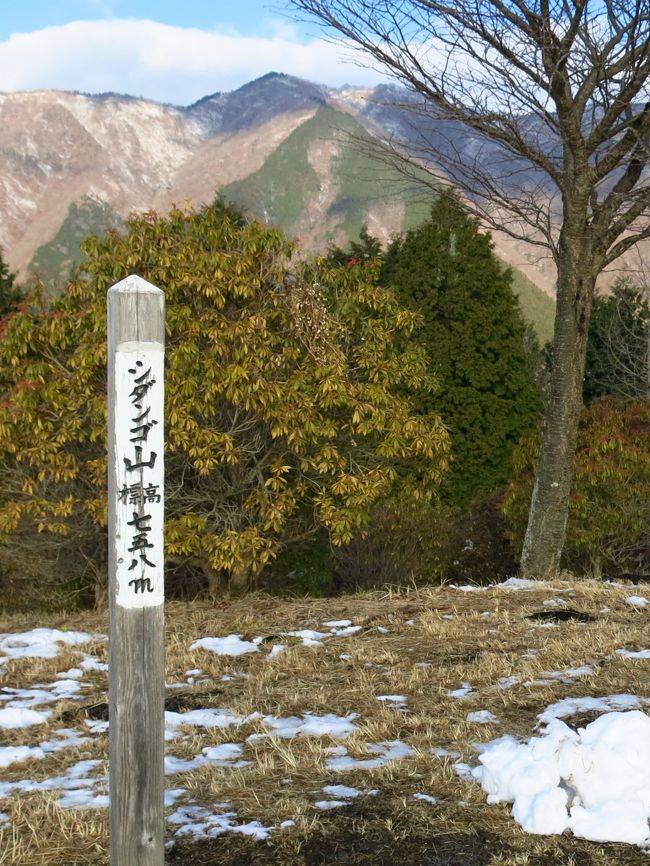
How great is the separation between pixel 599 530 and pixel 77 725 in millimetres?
8962

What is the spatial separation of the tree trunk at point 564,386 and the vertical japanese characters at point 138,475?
7.06m

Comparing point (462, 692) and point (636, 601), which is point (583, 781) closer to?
point (462, 692)

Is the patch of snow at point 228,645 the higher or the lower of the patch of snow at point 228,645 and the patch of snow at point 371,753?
the lower

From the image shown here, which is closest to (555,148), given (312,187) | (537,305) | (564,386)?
(564,386)

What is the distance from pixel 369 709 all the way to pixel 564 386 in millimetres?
5330

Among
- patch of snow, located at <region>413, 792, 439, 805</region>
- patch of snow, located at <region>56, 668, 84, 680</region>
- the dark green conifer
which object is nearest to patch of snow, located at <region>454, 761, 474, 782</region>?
patch of snow, located at <region>413, 792, 439, 805</region>

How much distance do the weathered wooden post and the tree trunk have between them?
7.06 meters

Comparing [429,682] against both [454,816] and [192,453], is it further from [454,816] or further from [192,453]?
[192,453]

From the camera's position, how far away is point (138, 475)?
328 cm

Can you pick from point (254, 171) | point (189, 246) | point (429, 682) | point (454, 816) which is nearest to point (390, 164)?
point (189, 246)

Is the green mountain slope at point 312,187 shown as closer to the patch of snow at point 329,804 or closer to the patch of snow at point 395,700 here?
the patch of snow at point 395,700

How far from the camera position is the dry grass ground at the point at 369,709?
3.67 meters

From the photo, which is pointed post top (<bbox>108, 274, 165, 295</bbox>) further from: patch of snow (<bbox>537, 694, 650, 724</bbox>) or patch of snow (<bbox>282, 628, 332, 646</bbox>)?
patch of snow (<bbox>282, 628, 332, 646</bbox>)

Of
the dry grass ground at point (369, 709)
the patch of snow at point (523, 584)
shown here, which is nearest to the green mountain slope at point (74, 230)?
the patch of snow at point (523, 584)
